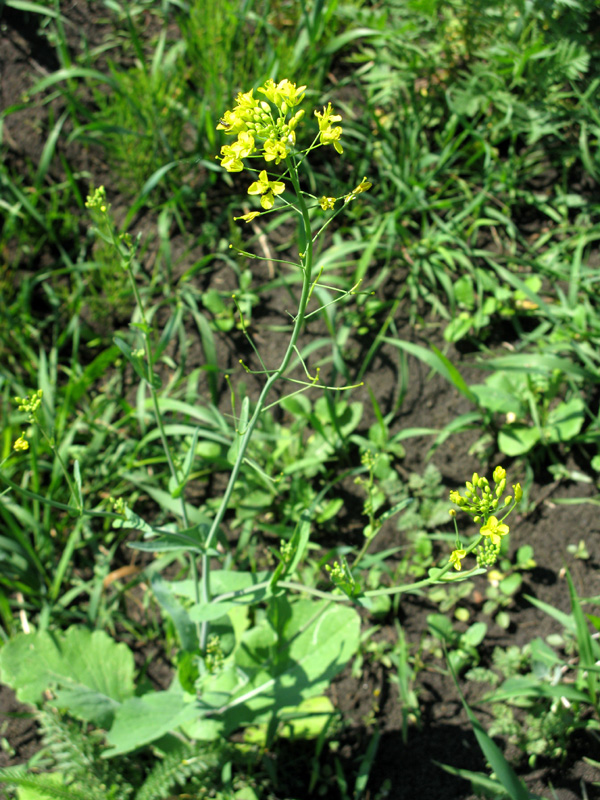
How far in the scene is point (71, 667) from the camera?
1.91 m

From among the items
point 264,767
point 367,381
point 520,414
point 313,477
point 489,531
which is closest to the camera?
point 489,531

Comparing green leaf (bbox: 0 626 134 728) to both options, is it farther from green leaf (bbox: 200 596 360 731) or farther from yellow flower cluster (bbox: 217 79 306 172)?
yellow flower cluster (bbox: 217 79 306 172)

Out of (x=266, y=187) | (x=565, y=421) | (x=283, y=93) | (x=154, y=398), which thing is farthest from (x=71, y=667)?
(x=565, y=421)

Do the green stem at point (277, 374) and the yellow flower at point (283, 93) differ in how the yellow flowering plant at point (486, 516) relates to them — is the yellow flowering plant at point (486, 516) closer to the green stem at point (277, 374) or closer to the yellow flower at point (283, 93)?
the green stem at point (277, 374)

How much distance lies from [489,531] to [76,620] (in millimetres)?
1835

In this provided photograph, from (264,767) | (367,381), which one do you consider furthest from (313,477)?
(264,767)

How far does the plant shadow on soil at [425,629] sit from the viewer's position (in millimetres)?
1885

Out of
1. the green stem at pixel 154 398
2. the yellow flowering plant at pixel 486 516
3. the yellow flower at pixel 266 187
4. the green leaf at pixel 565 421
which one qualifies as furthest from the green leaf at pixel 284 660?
the yellow flower at pixel 266 187

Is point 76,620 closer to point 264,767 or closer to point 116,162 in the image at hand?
point 264,767

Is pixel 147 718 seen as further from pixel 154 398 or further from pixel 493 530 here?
pixel 493 530

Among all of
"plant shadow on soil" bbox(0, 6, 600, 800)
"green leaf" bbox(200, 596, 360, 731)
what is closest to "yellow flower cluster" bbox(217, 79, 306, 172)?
"green leaf" bbox(200, 596, 360, 731)

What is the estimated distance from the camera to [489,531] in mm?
1065

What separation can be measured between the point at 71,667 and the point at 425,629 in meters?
Result: 1.22

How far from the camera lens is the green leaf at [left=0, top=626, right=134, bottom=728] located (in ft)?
6.12
